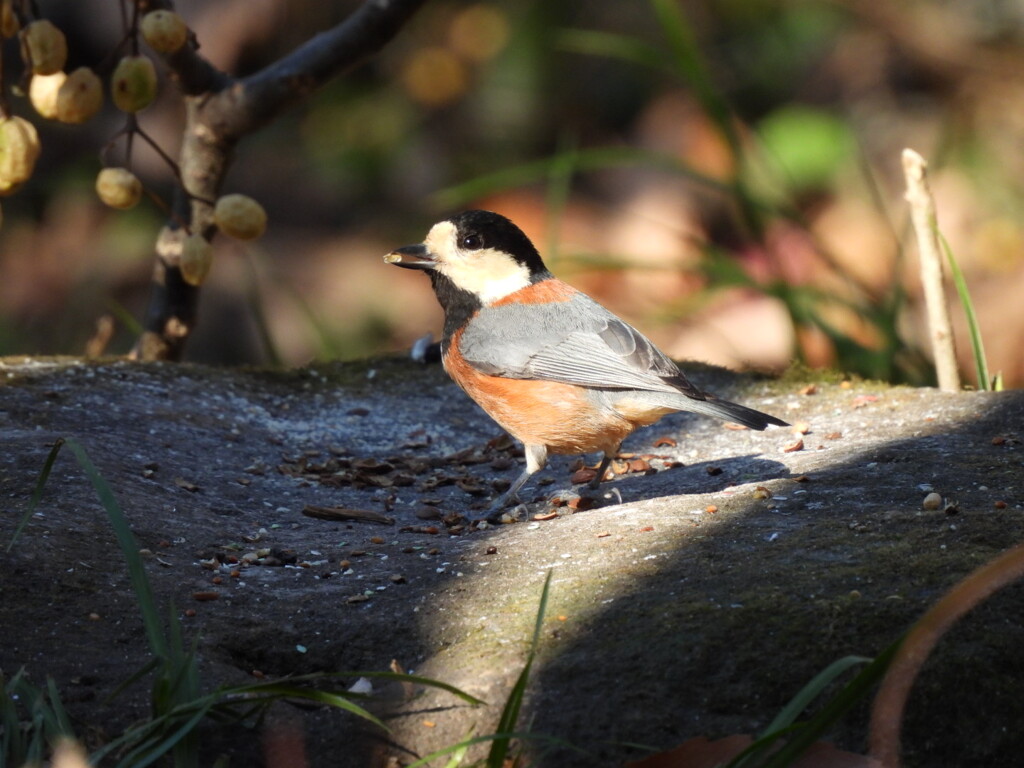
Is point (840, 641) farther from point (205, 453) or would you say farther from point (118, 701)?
point (205, 453)

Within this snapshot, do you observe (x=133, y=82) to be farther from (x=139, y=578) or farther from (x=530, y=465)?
(x=139, y=578)

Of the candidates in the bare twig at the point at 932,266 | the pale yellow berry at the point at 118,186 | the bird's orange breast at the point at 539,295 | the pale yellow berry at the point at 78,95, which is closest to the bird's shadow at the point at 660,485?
the bird's orange breast at the point at 539,295

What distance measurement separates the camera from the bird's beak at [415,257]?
11.7ft

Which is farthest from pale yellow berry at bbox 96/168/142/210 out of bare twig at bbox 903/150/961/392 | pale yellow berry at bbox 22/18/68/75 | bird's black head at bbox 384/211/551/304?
bare twig at bbox 903/150/961/392

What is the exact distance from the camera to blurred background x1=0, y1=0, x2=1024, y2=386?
650 cm

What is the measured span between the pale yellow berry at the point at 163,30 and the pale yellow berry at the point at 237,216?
423mm

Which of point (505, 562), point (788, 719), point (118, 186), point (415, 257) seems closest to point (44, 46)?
point (118, 186)

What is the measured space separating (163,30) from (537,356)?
1272 mm

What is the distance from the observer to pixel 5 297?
22.6ft

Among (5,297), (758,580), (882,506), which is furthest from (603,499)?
(5,297)

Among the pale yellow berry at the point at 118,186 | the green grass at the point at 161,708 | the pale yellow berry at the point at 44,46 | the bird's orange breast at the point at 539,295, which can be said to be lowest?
the green grass at the point at 161,708

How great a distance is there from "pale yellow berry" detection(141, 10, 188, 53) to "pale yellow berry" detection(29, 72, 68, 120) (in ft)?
0.90

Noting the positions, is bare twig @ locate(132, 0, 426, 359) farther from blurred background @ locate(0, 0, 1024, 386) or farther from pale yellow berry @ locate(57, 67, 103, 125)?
blurred background @ locate(0, 0, 1024, 386)

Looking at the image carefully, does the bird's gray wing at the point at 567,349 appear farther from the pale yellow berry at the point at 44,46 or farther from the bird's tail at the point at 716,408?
the pale yellow berry at the point at 44,46
